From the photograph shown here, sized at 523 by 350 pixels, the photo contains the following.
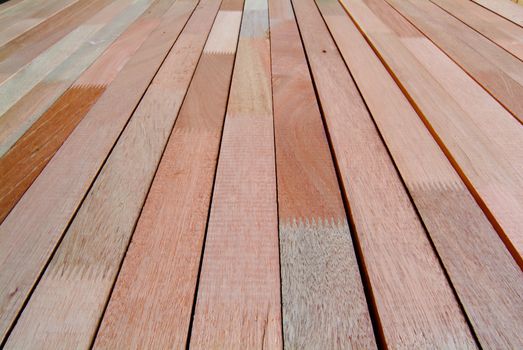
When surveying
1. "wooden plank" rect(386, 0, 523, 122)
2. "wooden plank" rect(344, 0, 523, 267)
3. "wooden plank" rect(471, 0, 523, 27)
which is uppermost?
"wooden plank" rect(471, 0, 523, 27)

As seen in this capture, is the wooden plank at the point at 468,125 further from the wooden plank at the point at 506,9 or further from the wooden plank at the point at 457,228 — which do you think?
the wooden plank at the point at 506,9

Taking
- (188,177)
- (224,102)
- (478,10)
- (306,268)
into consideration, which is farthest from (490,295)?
(478,10)

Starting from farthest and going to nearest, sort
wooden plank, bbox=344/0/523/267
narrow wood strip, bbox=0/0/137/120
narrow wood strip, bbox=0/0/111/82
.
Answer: narrow wood strip, bbox=0/0/111/82 < narrow wood strip, bbox=0/0/137/120 < wooden plank, bbox=344/0/523/267

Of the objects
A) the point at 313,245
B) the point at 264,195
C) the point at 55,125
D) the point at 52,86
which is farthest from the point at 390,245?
the point at 52,86

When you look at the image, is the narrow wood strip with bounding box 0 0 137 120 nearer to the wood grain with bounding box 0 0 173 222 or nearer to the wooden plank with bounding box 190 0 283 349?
the wood grain with bounding box 0 0 173 222

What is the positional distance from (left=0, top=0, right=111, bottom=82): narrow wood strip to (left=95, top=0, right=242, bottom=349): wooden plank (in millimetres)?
758

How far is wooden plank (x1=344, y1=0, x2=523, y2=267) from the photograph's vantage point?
2.41 ft

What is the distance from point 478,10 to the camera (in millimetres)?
1734

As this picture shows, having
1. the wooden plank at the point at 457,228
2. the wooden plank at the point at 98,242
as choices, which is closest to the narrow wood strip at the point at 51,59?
the wooden plank at the point at 98,242

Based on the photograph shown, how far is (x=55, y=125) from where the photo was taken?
0.99 m

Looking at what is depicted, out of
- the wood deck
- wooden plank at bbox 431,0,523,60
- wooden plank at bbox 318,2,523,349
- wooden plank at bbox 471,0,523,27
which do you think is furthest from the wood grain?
wooden plank at bbox 471,0,523,27

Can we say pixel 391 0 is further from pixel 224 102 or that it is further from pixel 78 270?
pixel 78 270

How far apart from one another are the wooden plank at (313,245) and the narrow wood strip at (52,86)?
676 mm

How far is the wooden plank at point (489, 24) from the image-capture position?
1.39 m
